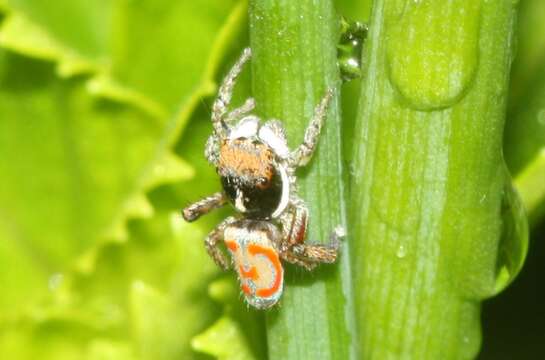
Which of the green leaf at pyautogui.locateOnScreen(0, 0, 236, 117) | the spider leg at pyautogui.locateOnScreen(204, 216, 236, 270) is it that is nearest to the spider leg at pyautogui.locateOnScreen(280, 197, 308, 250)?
the spider leg at pyautogui.locateOnScreen(204, 216, 236, 270)

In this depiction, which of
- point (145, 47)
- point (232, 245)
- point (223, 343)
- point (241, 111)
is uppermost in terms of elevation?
point (145, 47)

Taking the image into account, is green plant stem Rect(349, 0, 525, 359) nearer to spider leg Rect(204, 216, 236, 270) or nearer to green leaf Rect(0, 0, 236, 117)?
spider leg Rect(204, 216, 236, 270)

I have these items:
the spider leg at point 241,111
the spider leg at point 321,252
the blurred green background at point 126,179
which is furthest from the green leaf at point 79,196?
the spider leg at point 321,252

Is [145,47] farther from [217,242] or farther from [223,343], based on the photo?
[223,343]

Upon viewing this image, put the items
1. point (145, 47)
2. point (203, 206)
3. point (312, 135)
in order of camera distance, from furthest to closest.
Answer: point (145, 47), point (203, 206), point (312, 135)

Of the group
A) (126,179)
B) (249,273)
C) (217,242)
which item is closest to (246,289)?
(249,273)

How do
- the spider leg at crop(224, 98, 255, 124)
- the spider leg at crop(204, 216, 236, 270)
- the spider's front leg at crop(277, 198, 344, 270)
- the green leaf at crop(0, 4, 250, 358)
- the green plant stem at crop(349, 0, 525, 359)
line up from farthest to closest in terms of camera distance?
the green leaf at crop(0, 4, 250, 358) → the spider leg at crop(204, 216, 236, 270) → the spider leg at crop(224, 98, 255, 124) → the spider's front leg at crop(277, 198, 344, 270) → the green plant stem at crop(349, 0, 525, 359)

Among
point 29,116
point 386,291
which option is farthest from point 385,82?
point 29,116
